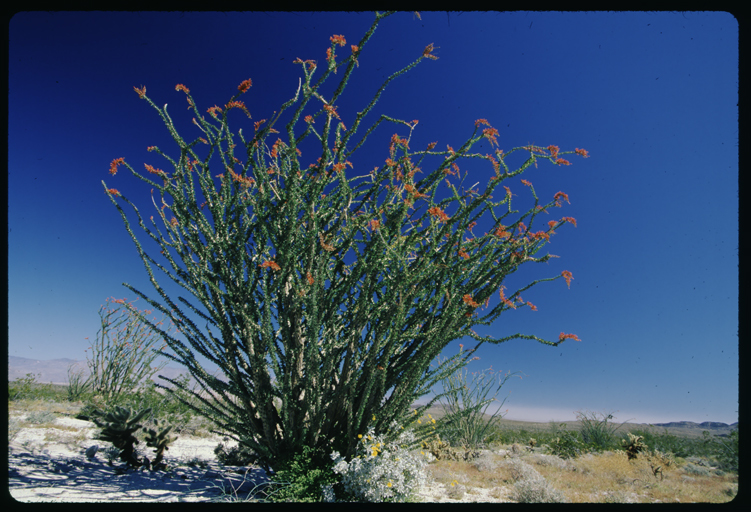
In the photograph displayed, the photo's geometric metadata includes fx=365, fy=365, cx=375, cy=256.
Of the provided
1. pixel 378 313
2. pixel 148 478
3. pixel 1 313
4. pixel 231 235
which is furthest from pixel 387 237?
pixel 148 478

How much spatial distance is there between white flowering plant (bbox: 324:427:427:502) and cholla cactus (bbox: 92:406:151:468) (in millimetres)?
2392

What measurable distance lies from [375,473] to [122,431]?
2.75 m

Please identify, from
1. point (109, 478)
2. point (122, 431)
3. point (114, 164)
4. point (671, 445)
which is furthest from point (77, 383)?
point (671, 445)

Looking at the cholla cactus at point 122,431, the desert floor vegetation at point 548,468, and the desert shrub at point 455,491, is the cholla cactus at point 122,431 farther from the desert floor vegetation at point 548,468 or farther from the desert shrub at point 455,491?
the desert shrub at point 455,491

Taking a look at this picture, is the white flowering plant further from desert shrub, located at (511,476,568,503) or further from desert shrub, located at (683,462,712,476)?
desert shrub, located at (683,462,712,476)

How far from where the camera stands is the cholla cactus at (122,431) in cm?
354

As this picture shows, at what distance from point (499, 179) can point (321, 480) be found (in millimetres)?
2233

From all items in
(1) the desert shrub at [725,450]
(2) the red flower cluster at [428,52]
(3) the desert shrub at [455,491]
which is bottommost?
(3) the desert shrub at [455,491]

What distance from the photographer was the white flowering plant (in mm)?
2396

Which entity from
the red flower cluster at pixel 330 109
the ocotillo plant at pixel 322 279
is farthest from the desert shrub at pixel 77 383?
the red flower cluster at pixel 330 109

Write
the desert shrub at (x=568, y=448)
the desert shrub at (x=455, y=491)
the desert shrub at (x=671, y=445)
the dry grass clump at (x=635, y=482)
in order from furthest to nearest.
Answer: the desert shrub at (x=671, y=445) → the desert shrub at (x=568, y=448) → the dry grass clump at (x=635, y=482) → the desert shrub at (x=455, y=491)

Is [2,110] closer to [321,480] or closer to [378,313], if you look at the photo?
[378,313]

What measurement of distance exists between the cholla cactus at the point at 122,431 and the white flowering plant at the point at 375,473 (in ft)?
7.85

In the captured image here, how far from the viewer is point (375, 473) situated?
238 cm
